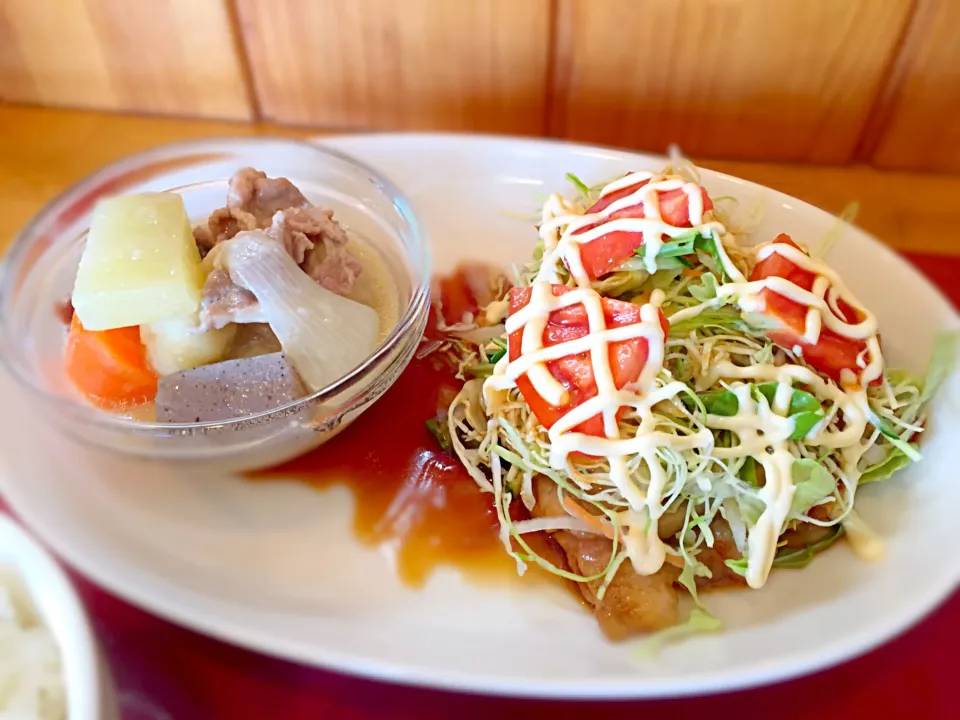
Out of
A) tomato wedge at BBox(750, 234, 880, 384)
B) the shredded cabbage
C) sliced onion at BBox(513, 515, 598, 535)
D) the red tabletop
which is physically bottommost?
the red tabletop

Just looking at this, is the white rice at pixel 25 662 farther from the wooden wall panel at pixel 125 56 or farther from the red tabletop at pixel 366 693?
the wooden wall panel at pixel 125 56

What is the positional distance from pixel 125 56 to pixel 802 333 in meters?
1.55

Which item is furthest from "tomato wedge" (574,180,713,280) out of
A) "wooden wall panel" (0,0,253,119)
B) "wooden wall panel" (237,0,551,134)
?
"wooden wall panel" (0,0,253,119)

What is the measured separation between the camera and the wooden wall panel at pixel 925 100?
138 cm

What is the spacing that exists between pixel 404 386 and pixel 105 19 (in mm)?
1150

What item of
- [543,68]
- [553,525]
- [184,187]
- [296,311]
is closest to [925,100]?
[543,68]

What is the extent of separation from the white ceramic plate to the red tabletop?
63 millimetres

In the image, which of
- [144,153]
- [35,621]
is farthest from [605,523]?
[144,153]

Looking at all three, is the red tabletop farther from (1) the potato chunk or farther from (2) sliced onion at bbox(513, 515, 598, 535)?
(1) the potato chunk

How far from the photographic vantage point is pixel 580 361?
918 millimetres

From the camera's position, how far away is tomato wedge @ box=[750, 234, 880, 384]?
0.94 metres

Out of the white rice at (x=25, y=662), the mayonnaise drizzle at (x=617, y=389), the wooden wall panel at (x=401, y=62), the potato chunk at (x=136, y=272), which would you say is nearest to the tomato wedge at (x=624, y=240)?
the mayonnaise drizzle at (x=617, y=389)

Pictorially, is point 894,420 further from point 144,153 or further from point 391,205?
point 144,153

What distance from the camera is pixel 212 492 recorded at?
1.01 m
